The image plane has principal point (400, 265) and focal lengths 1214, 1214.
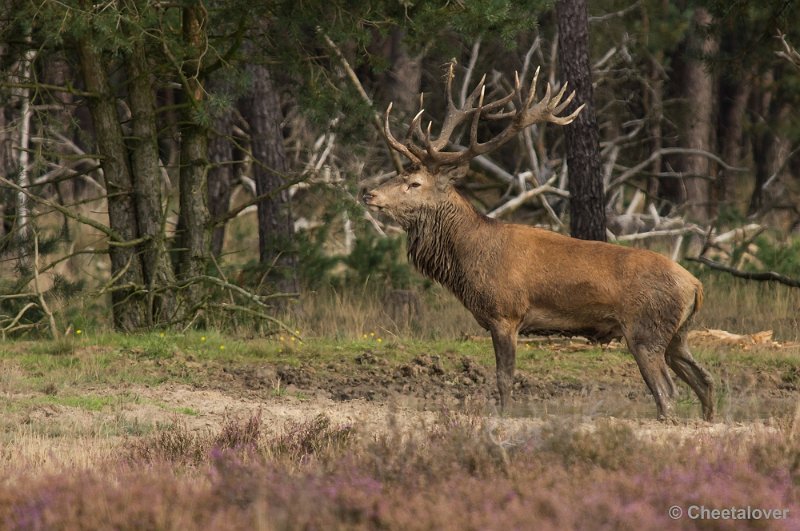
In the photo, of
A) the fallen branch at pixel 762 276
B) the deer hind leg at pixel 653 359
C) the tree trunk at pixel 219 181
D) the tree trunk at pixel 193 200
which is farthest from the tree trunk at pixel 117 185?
the fallen branch at pixel 762 276

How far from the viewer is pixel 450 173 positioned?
11.0 metres

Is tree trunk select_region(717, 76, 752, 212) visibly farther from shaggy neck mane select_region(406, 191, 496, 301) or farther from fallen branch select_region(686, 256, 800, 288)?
shaggy neck mane select_region(406, 191, 496, 301)

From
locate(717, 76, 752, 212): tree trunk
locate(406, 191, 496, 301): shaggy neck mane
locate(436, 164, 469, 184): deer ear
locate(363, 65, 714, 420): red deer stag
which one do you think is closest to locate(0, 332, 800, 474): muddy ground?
locate(363, 65, 714, 420): red deer stag

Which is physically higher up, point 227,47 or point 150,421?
point 227,47

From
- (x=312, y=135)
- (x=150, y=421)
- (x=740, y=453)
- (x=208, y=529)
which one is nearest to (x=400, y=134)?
(x=312, y=135)

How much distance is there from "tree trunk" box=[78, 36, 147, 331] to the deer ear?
4446 millimetres

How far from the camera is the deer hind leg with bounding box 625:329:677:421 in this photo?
9992 millimetres

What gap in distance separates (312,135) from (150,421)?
15.4 meters

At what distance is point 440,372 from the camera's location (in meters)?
12.2

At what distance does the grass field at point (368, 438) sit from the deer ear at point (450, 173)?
200cm

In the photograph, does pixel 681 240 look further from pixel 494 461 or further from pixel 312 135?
pixel 494 461

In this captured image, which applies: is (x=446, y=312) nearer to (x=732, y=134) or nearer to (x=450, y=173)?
(x=450, y=173)

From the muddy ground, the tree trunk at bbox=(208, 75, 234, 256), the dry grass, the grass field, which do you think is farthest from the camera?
the tree trunk at bbox=(208, 75, 234, 256)

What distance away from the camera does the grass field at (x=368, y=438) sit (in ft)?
19.9
